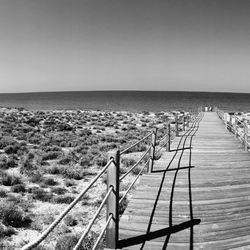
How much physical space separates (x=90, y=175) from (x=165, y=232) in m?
6.26

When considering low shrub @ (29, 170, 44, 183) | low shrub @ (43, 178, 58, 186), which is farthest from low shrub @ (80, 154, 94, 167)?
low shrub @ (43, 178, 58, 186)

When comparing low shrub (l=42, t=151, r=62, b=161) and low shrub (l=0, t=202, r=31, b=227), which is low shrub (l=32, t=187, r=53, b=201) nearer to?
low shrub (l=0, t=202, r=31, b=227)

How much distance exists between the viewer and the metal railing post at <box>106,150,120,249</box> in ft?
13.2

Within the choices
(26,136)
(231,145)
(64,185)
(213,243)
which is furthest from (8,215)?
(26,136)

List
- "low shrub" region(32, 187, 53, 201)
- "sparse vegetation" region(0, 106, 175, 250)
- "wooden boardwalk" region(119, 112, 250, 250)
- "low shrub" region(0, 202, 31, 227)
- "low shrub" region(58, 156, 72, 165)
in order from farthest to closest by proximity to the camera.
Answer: "low shrub" region(58, 156, 72, 165)
"low shrub" region(32, 187, 53, 201)
"low shrub" region(0, 202, 31, 227)
"sparse vegetation" region(0, 106, 175, 250)
"wooden boardwalk" region(119, 112, 250, 250)

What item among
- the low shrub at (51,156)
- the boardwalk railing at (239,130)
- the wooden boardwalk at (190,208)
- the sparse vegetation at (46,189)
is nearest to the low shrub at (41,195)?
the sparse vegetation at (46,189)

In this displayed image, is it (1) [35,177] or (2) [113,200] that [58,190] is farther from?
(2) [113,200]

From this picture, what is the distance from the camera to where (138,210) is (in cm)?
548

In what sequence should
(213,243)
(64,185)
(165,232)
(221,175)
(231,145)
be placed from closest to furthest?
(213,243)
(165,232)
(221,175)
(64,185)
(231,145)

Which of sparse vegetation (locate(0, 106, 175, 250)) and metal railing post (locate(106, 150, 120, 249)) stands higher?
metal railing post (locate(106, 150, 120, 249))

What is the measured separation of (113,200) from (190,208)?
7.12 feet

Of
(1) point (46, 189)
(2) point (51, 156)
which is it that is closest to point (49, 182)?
(1) point (46, 189)

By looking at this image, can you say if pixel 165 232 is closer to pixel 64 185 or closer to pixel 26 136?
pixel 64 185

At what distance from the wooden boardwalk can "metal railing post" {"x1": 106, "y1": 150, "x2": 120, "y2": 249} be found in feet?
0.67
